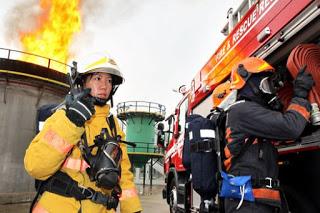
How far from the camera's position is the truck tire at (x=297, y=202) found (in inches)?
108

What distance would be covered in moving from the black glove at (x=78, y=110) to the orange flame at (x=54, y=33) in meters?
9.08

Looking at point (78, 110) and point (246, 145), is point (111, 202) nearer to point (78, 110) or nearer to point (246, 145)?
point (78, 110)

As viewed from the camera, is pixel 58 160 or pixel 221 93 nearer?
pixel 58 160

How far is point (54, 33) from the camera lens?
10961 millimetres

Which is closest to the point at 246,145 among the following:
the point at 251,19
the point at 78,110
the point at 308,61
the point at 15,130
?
the point at 308,61

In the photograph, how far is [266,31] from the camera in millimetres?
3133

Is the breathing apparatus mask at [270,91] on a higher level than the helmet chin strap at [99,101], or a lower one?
higher

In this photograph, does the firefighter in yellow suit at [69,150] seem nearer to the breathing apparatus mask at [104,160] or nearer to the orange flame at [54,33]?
the breathing apparatus mask at [104,160]

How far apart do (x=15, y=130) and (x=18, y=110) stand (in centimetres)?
63

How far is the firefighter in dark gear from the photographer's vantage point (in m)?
2.27

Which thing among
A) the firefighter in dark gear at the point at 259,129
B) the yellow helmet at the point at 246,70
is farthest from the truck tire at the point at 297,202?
the yellow helmet at the point at 246,70

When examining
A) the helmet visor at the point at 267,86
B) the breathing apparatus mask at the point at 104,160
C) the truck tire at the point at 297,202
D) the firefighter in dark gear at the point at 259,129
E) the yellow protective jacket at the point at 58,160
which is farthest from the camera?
the truck tire at the point at 297,202

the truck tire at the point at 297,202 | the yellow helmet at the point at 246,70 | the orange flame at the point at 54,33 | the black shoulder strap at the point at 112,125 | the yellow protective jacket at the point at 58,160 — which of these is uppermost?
the orange flame at the point at 54,33

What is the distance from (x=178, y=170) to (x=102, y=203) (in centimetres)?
506
